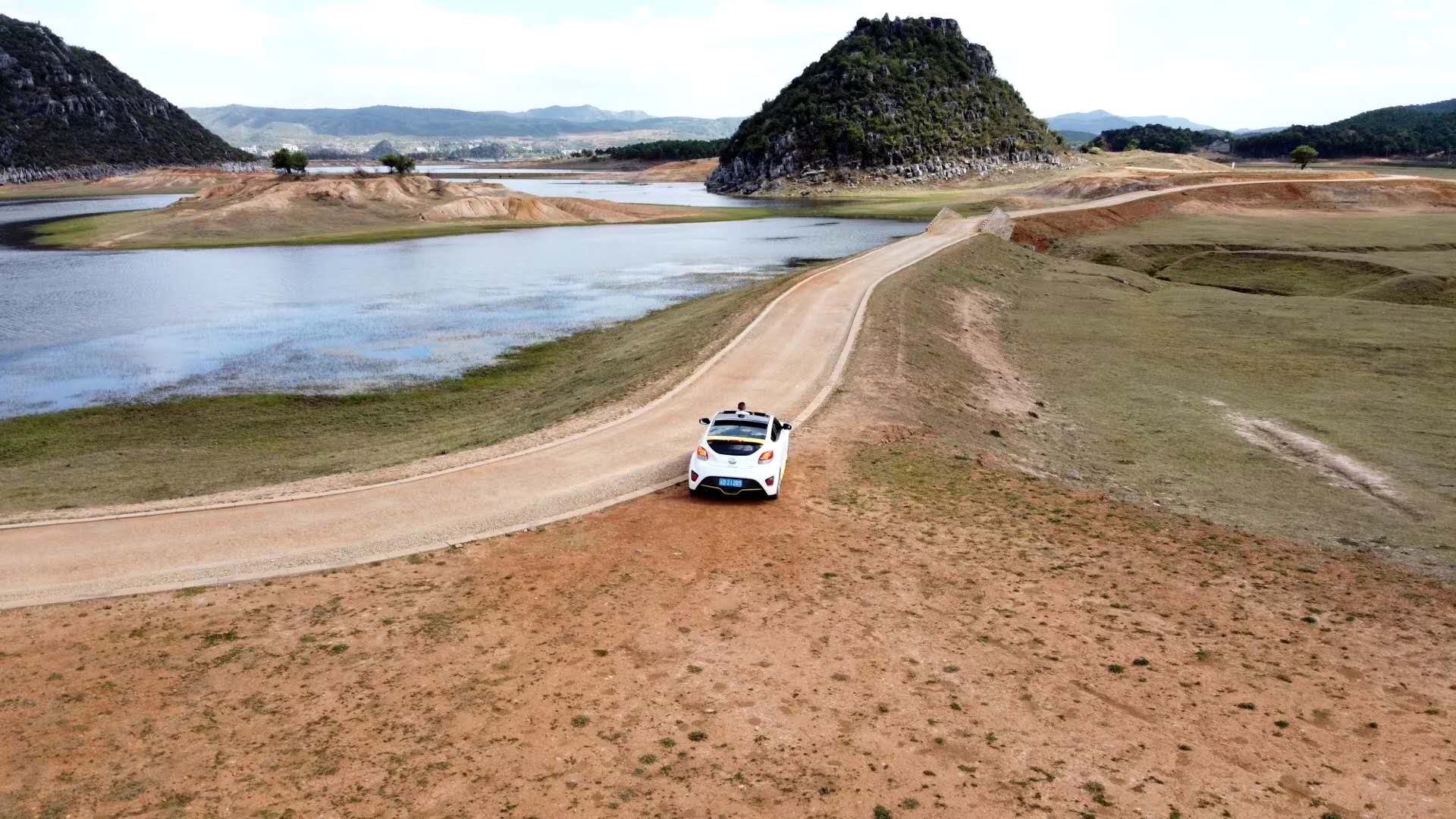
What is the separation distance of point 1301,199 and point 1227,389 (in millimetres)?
83060

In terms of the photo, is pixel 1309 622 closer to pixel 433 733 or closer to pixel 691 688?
pixel 691 688

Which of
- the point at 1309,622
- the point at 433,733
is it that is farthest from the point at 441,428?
the point at 1309,622

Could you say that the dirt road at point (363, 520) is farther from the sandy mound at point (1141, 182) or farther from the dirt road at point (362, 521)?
the sandy mound at point (1141, 182)

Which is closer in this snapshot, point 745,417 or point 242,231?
point 745,417

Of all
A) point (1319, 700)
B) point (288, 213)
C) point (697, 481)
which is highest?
point (288, 213)

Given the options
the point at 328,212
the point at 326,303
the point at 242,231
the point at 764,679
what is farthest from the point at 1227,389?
the point at 328,212

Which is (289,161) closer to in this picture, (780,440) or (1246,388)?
(1246,388)

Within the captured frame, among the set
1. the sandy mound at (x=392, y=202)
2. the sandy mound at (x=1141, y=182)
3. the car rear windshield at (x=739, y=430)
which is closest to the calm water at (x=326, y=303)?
the sandy mound at (x=392, y=202)

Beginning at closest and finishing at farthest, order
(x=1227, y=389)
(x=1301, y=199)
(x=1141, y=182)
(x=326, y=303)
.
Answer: (x=1227, y=389)
(x=326, y=303)
(x=1301, y=199)
(x=1141, y=182)

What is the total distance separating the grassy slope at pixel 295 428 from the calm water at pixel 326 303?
294 centimetres

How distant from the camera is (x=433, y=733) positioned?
12859mm

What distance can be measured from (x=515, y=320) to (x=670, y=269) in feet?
81.6

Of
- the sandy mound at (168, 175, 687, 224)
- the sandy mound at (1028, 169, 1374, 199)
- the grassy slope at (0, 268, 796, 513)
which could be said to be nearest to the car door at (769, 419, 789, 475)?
the grassy slope at (0, 268, 796, 513)

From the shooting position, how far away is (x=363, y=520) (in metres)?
20.3
